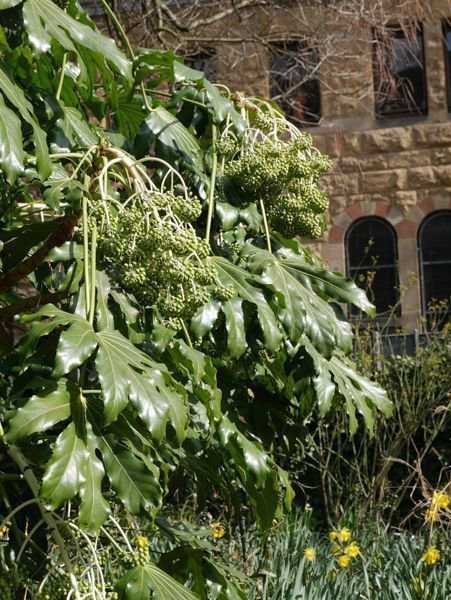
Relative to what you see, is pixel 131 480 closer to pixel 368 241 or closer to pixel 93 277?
pixel 93 277

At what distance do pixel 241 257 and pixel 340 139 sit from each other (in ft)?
32.0

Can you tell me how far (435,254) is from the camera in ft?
39.6

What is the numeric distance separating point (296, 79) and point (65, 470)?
31.9ft

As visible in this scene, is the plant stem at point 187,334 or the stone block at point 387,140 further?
the stone block at point 387,140

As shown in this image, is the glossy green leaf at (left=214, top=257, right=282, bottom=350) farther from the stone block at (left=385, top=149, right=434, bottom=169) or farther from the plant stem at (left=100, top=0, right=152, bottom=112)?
the stone block at (left=385, top=149, right=434, bottom=169)

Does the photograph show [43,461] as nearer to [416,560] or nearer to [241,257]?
[241,257]

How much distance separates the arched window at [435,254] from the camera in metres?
12.0

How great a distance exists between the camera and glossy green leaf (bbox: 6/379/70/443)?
1.92m

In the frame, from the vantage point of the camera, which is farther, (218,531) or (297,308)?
(218,531)

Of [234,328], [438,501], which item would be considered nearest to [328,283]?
[234,328]

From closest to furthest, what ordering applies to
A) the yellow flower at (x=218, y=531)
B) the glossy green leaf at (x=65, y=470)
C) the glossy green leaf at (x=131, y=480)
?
1. the glossy green leaf at (x=65, y=470)
2. the glossy green leaf at (x=131, y=480)
3. the yellow flower at (x=218, y=531)

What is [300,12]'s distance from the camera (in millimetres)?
9773

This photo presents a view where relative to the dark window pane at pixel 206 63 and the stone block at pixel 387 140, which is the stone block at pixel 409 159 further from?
the dark window pane at pixel 206 63

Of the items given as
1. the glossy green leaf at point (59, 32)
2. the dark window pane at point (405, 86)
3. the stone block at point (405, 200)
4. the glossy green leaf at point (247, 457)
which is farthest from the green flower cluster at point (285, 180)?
the stone block at point (405, 200)
